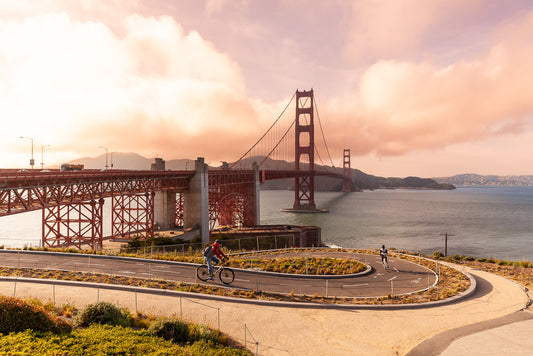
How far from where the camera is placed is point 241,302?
42.8 ft

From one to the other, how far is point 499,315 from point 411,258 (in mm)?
11662

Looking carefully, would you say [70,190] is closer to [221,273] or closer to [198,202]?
[198,202]

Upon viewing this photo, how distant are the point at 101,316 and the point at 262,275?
9.38 metres

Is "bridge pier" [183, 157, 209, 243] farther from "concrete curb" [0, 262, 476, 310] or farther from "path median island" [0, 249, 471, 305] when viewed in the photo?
"concrete curb" [0, 262, 476, 310]

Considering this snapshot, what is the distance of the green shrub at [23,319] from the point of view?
8297 millimetres

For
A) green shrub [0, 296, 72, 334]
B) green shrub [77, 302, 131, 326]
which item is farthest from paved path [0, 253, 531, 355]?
green shrub [0, 296, 72, 334]

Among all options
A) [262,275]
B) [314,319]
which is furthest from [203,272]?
[314,319]

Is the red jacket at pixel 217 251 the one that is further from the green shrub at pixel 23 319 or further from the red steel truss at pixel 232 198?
the red steel truss at pixel 232 198

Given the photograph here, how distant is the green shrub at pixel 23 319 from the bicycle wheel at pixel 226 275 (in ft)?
24.0

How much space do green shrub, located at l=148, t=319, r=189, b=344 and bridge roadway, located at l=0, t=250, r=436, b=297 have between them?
5230mm

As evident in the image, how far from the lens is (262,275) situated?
17.8m

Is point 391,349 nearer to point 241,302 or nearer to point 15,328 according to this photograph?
point 241,302

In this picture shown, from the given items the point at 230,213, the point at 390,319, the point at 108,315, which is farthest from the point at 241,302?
the point at 230,213

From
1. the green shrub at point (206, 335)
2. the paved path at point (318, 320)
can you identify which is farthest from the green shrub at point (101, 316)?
the green shrub at point (206, 335)
